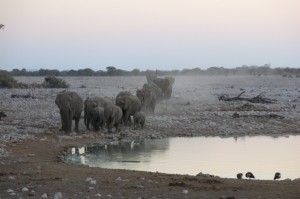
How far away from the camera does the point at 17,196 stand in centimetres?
1123

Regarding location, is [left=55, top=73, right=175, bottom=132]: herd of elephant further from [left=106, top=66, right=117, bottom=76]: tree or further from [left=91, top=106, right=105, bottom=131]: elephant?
[left=106, top=66, right=117, bottom=76]: tree

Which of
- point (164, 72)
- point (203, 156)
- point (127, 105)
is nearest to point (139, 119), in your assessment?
point (127, 105)

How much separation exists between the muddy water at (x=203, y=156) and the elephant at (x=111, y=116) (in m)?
2.62

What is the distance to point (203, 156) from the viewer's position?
68.6 feet

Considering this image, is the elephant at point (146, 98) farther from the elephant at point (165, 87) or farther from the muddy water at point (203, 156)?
the elephant at point (165, 87)

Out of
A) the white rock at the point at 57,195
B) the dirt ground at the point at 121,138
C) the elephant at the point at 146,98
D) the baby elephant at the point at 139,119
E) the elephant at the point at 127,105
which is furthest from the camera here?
the elephant at the point at 146,98

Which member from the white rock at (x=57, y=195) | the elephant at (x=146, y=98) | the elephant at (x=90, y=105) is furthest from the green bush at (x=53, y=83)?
the white rock at (x=57, y=195)

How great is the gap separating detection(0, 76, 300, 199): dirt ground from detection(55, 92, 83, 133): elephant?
1.69 feet

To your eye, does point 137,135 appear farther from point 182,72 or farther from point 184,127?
point 182,72

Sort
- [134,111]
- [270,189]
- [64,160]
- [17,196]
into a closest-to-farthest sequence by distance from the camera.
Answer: [17,196] → [270,189] → [64,160] → [134,111]

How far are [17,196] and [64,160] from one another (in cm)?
750

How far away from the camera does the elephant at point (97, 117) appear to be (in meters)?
26.0

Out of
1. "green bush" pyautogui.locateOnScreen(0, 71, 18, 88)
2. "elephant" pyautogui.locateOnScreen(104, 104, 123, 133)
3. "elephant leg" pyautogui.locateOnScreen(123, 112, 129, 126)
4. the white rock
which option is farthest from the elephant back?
"green bush" pyautogui.locateOnScreen(0, 71, 18, 88)

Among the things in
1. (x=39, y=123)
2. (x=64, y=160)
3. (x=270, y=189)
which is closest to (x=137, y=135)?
(x=39, y=123)
